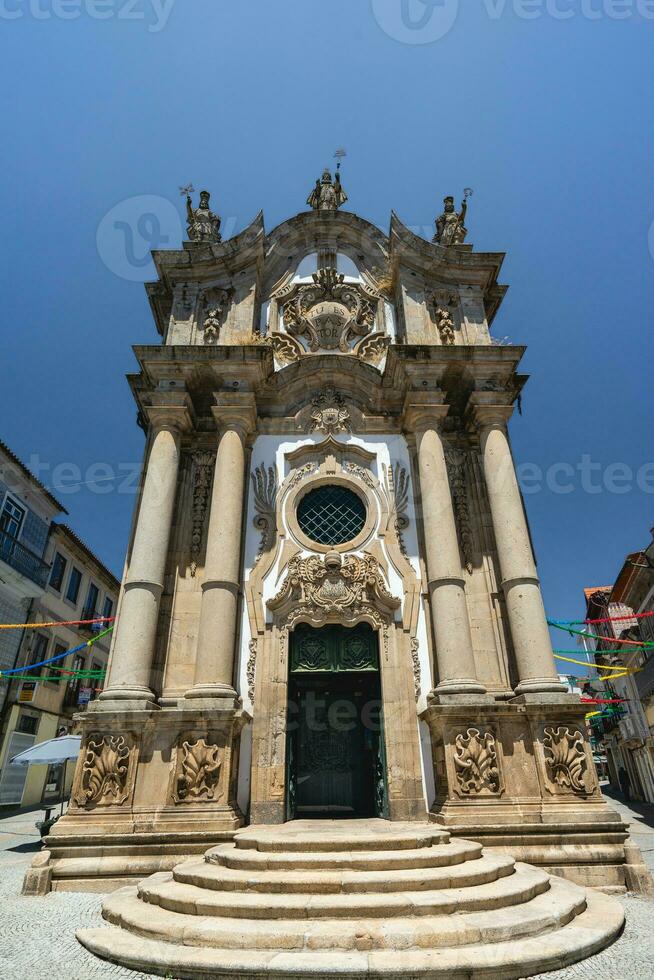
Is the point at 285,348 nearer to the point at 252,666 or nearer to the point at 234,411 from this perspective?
the point at 234,411

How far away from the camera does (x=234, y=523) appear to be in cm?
1035

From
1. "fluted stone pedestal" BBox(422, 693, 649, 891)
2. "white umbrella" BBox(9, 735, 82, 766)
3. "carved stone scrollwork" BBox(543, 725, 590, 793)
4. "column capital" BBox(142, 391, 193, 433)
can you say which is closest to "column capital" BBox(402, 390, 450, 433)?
"column capital" BBox(142, 391, 193, 433)

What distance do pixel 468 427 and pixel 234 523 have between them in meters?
5.55

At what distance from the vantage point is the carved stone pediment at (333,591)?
402 inches

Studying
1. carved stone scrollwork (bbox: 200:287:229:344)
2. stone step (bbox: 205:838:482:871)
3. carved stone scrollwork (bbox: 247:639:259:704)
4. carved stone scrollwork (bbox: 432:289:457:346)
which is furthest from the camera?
carved stone scrollwork (bbox: 432:289:457:346)

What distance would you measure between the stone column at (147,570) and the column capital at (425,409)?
467 cm

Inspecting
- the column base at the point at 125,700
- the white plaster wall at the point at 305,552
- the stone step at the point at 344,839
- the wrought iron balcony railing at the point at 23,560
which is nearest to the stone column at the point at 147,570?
the column base at the point at 125,700

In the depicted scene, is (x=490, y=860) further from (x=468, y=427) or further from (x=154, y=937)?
(x=468, y=427)

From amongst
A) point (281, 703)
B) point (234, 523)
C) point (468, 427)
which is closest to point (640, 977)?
point (281, 703)

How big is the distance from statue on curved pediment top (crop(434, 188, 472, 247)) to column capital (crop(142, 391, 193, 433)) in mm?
7916

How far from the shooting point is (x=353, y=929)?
4691 millimetres

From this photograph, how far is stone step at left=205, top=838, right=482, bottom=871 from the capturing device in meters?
5.98

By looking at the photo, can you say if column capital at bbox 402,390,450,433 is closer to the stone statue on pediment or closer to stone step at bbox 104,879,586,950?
the stone statue on pediment

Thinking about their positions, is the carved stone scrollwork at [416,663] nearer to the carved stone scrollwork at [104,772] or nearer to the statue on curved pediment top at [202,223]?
the carved stone scrollwork at [104,772]
